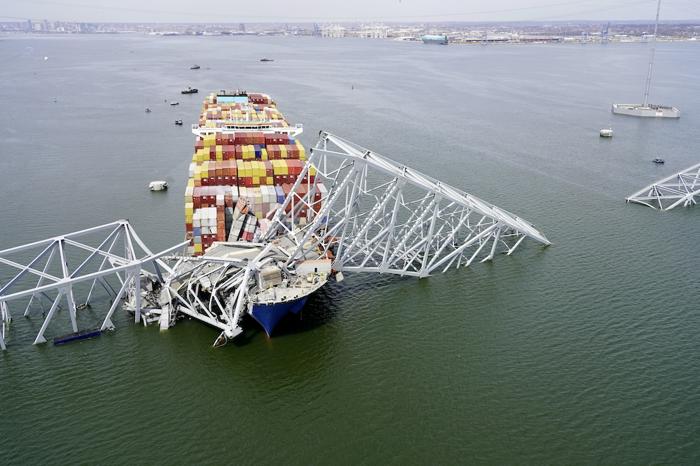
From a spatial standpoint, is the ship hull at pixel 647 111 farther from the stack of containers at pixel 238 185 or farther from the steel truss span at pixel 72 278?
the steel truss span at pixel 72 278

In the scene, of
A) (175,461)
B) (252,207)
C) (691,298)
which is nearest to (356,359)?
(175,461)

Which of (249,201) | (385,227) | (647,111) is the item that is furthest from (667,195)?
(647,111)

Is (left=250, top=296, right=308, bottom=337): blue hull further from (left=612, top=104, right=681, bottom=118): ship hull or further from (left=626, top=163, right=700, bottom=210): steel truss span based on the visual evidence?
(left=612, top=104, right=681, bottom=118): ship hull

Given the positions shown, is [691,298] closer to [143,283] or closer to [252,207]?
[252,207]

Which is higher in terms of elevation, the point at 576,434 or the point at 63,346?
the point at 63,346

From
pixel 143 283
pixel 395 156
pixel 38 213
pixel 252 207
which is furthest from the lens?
pixel 395 156

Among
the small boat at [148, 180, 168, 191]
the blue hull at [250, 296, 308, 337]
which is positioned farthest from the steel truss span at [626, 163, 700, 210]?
the small boat at [148, 180, 168, 191]
